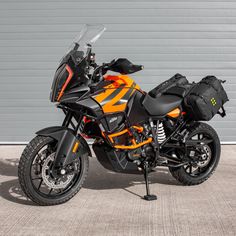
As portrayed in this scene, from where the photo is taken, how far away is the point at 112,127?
542 centimetres

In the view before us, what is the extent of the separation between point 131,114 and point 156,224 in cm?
120

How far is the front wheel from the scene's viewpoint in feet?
16.8

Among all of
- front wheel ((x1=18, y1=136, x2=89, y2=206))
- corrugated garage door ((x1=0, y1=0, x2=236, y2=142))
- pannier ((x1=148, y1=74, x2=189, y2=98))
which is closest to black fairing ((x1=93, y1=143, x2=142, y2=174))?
front wheel ((x1=18, y1=136, x2=89, y2=206))

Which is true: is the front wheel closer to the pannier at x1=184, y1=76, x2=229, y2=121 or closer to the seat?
the seat

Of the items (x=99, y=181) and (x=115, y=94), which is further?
(x=99, y=181)

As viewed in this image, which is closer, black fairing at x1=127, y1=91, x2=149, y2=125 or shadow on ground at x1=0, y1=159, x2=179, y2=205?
black fairing at x1=127, y1=91, x2=149, y2=125

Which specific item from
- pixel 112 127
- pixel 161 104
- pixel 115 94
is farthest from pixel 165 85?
pixel 112 127

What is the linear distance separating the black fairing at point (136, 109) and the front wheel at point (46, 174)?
0.58 m

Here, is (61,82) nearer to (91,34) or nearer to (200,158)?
(91,34)

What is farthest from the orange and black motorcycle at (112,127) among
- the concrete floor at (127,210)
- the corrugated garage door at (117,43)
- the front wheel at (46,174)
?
the corrugated garage door at (117,43)

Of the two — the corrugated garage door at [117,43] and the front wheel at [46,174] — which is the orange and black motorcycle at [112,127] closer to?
the front wheel at [46,174]

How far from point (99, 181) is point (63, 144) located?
126 centimetres

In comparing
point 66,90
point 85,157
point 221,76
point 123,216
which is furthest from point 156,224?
point 221,76

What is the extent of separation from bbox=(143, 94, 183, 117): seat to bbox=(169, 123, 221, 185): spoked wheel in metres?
0.45
